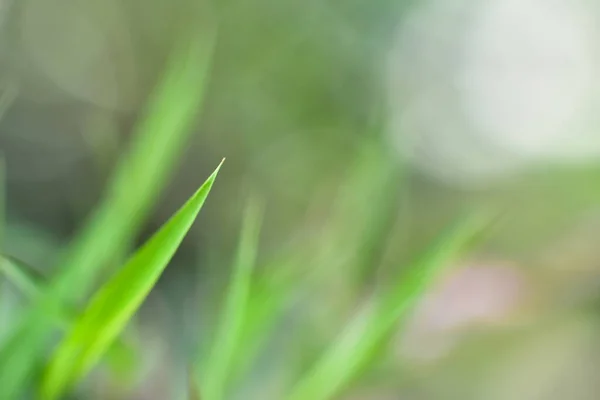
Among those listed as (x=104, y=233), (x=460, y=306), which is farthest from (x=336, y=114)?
(x=104, y=233)

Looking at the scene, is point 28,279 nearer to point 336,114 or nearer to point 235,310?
point 235,310

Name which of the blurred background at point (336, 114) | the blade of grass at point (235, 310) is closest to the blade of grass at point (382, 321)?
the blade of grass at point (235, 310)

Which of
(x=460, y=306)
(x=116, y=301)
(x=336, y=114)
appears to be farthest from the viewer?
(x=336, y=114)

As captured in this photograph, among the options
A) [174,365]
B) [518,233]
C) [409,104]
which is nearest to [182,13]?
[409,104]

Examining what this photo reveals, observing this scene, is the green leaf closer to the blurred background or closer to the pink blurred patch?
the pink blurred patch

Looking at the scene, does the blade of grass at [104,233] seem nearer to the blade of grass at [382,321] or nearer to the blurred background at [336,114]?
the blade of grass at [382,321]

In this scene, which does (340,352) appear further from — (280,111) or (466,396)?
(280,111)
